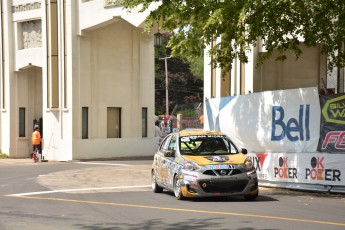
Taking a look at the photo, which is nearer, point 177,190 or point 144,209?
point 144,209

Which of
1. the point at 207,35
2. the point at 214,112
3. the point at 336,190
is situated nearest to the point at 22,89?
the point at 214,112

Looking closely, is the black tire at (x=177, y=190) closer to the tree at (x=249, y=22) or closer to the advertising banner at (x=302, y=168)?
the advertising banner at (x=302, y=168)

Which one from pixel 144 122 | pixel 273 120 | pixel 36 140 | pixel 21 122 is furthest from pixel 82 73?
pixel 273 120

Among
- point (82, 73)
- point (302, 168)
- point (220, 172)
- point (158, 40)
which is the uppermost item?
point (158, 40)

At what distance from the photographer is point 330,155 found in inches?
627

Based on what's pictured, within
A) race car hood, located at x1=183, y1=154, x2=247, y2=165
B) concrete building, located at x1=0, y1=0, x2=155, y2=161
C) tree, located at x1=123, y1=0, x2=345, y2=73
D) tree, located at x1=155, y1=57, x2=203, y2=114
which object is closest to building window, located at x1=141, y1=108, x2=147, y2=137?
concrete building, located at x1=0, y1=0, x2=155, y2=161

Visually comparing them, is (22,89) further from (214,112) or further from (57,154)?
(214,112)

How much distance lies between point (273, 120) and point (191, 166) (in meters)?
4.38

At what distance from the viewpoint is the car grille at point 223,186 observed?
14234 mm

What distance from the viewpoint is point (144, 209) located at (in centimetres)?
1346

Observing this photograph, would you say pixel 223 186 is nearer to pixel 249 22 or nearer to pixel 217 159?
pixel 217 159

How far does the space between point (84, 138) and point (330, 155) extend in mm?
19095

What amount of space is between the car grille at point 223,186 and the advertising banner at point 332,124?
290 cm

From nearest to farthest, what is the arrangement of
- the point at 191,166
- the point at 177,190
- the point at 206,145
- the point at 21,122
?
the point at 191,166 → the point at 177,190 → the point at 206,145 → the point at 21,122
